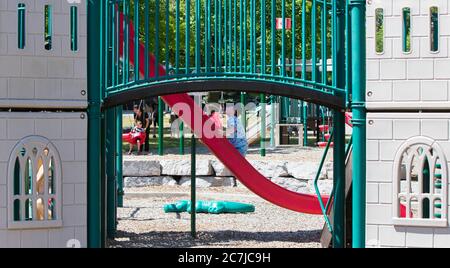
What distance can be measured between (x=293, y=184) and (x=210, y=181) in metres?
1.44

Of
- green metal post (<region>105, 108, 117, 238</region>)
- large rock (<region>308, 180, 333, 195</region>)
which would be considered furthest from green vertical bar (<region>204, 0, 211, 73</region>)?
large rock (<region>308, 180, 333, 195</region>)

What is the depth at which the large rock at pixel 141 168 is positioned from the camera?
15172mm

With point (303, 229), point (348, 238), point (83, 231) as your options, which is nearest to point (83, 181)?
point (83, 231)

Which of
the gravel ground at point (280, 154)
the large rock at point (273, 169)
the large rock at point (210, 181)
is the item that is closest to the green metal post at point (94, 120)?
Result: the large rock at point (210, 181)

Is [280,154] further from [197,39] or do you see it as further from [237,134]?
[197,39]

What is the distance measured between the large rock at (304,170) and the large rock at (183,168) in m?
1.41

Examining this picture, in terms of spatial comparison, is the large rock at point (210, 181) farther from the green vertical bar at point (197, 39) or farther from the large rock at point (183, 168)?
the green vertical bar at point (197, 39)

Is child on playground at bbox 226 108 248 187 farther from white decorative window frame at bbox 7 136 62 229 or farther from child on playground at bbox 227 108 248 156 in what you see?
→ white decorative window frame at bbox 7 136 62 229

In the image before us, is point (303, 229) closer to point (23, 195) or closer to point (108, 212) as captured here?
point (108, 212)

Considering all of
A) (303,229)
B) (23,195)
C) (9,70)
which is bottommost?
(303,229)

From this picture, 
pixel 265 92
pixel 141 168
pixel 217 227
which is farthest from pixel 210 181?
pixel 265 92

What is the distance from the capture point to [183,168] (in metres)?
15.1
